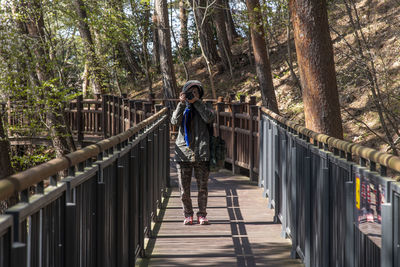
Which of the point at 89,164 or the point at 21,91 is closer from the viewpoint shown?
the point at 89,164

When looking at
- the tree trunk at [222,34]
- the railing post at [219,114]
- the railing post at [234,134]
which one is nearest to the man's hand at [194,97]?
the railing post at [234,134]

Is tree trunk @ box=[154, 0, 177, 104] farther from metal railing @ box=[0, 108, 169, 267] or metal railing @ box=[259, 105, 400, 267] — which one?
metal railing @ box=[0, 108, 169, 267]

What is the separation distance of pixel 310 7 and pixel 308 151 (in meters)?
3.53

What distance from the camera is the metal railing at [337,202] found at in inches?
126

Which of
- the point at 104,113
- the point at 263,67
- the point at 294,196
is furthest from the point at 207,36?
the point at 294,196

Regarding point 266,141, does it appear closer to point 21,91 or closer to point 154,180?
point 154,180

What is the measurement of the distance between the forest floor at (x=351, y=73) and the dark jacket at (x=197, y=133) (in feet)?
16.6

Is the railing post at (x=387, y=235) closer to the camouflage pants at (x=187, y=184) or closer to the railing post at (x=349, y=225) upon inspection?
the railing post at (x=349, y=225)

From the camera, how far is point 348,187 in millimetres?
4137

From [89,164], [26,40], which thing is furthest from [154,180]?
[26,40]

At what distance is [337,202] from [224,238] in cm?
346

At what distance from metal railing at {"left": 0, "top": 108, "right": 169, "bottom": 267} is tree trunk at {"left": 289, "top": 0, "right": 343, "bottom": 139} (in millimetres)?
2757

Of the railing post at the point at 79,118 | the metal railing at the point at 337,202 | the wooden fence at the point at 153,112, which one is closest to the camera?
the metal railing at the point at 337,202

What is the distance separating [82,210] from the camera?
378 centimetres
